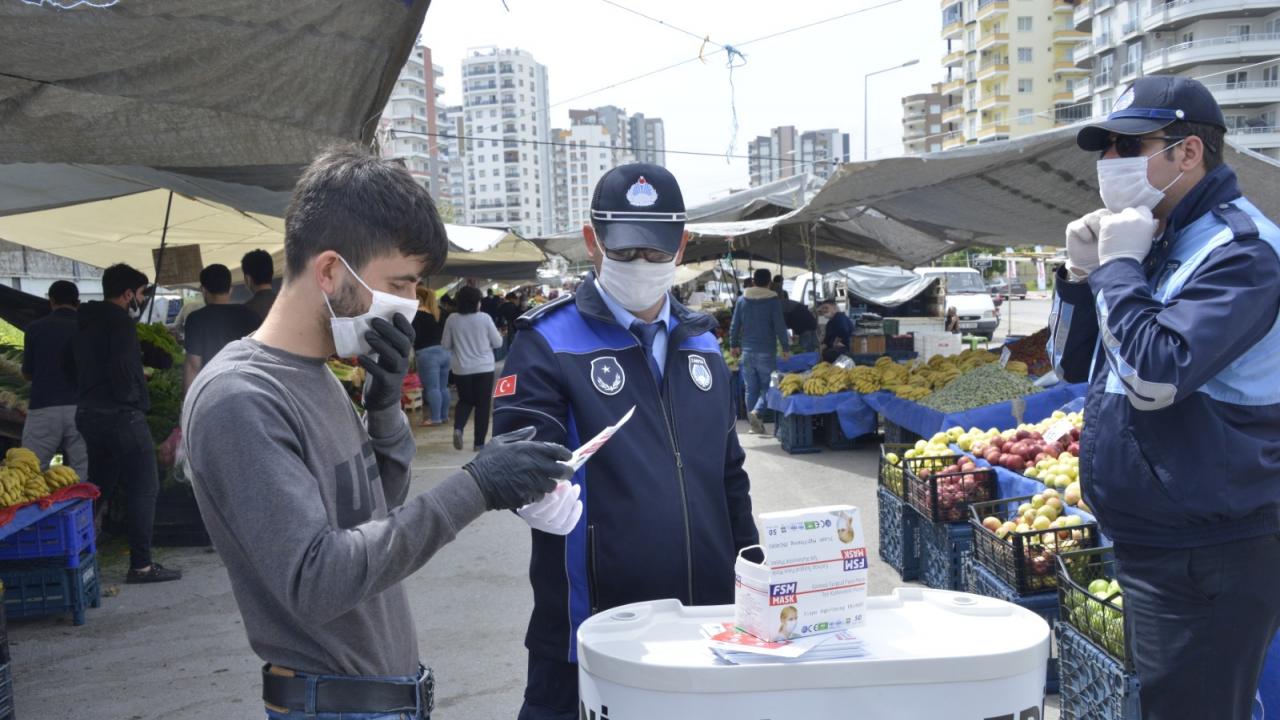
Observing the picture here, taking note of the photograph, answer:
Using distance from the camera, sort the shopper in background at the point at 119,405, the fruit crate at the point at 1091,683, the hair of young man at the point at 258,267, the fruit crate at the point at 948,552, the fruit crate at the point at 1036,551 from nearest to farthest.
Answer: the fruit crate at the point at 1091,683 < the fruit crate at the point at 1036,551 < the fruit crate at the point at 948,552 < the shopper in background at the point at 119,405 < the hair of young man at the point at 258,267

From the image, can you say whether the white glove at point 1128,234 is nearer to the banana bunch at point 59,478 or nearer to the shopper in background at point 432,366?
the banana bunch at point 59,478

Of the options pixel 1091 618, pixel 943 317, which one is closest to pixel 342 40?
pixel 1091 618

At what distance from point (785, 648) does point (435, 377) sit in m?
13.5

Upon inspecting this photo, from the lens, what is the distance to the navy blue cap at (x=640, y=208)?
2561mm

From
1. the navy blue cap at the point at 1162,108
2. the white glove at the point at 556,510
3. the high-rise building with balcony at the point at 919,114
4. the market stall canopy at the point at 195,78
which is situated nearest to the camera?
the white glove at the point at 556,510

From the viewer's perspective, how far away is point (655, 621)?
195 cm

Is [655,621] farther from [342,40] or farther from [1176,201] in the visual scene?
[342,40]

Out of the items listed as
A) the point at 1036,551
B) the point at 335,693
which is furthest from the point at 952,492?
the point at 335,693

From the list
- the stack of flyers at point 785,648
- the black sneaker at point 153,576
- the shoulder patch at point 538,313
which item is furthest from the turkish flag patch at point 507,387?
the black sneaker at point 153,576

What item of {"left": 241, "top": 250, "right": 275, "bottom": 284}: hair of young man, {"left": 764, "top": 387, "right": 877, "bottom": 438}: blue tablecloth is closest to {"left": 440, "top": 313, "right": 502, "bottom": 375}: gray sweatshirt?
{"left": 764, "top": 387, "right": 877, "bottom": 438}: blue tablecloth

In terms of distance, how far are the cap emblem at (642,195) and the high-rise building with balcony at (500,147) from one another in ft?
498

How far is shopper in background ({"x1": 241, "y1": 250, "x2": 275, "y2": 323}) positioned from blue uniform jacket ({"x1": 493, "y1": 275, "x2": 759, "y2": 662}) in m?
5.49

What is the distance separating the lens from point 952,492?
19.7 ft

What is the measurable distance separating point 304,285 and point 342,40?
235 cm
